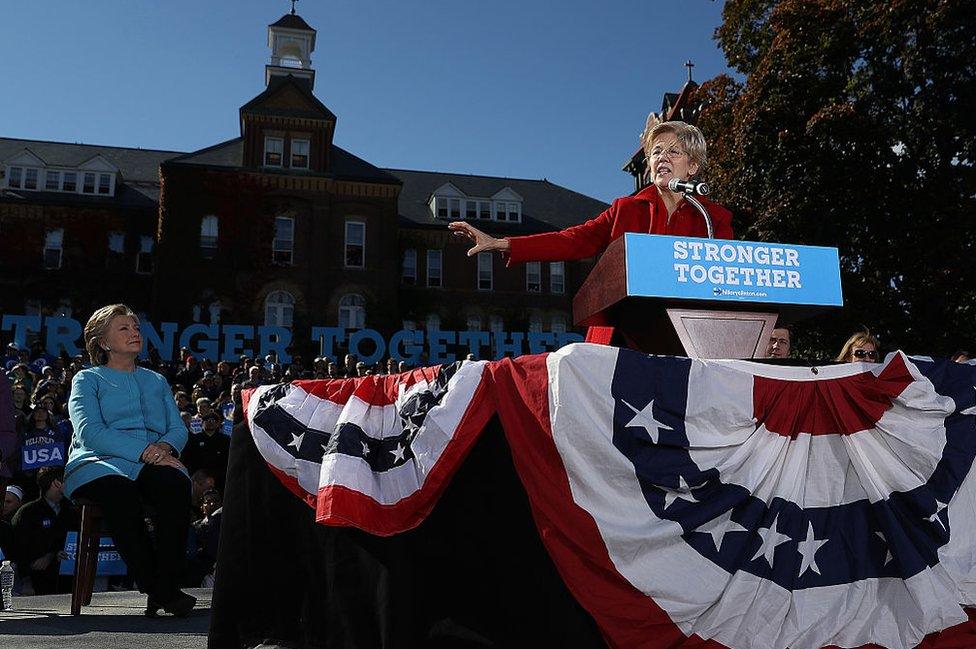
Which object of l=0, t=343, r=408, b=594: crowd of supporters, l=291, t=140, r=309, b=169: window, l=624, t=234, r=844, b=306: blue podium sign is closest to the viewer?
l=624, t=234, r=844, b=306: blue podium sign

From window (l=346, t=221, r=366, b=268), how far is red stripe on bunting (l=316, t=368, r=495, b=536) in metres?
34.6

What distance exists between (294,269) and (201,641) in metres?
33.3

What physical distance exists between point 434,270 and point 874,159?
25393 millimetres

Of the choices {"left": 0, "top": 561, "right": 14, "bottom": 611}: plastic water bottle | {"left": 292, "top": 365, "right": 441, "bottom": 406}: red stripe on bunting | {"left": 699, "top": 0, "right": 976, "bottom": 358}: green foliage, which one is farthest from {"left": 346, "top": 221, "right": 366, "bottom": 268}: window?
{"left": 292, "top": 365, "right": 441, "bottom": 406}: red stripe on bunting

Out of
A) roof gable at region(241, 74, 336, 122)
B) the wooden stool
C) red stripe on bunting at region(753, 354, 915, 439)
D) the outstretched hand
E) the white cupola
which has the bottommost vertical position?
the wooden stool

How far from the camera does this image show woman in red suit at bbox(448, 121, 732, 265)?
3.78 metres

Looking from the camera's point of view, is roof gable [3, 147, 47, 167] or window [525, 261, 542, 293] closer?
roof gable [3, 147, 47, 167]

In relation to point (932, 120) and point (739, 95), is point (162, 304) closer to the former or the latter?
point (739, 95)

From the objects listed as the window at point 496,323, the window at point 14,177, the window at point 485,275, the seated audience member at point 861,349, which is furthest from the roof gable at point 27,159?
the seated audience member at point 861,349

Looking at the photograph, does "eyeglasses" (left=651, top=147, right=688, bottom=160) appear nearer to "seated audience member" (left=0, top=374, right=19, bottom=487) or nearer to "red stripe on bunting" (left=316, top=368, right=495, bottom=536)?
"red stripe on bunting" (left=316, top=368, right=495, bottom=536)

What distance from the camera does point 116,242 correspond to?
36.7 m

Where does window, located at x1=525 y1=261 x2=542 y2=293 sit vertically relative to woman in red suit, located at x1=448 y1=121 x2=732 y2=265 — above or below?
above

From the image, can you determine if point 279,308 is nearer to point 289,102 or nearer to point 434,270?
point 434,270

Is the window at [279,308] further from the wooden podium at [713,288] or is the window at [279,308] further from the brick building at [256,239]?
the wooden podium at [713,288]
